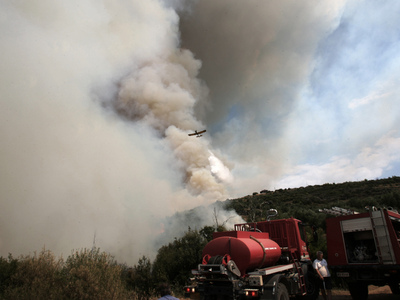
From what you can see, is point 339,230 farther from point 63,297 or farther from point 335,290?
point 63,297

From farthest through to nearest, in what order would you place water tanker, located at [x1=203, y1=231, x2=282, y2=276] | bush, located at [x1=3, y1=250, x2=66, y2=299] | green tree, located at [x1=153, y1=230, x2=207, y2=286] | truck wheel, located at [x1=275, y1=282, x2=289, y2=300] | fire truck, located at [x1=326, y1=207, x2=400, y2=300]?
green tree, located at [x1=153, y1=230, x2=207, y2=286]
fire truck, located at [x1=326, y1=207, x2=400, y2=300]
bush, located at [x1=3, y1=250, x2=66, y2=299]
truck wheel, located at [x1=275, y1=282, x2=289, y2=300]
water tanker, located at [x1=203, y1=231, x2=282, y2=276]

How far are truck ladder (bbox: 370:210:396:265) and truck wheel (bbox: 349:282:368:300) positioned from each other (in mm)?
1565

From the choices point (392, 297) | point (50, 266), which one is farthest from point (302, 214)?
point (50, 266)

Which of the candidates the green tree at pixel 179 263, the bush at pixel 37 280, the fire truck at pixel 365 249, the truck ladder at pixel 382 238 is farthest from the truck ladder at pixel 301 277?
the bush at pixel 37 280

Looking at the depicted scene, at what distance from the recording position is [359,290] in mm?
10609

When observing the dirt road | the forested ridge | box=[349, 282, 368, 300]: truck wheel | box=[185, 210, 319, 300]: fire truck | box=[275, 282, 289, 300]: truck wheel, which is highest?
the forested ridge

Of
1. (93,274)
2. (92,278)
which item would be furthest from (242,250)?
(93,274)

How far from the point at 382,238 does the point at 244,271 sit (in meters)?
6.25

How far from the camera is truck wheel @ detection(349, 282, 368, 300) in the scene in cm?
1055

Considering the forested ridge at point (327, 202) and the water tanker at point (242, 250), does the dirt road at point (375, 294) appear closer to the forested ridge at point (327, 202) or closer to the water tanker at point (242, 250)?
the water tanker at point (242, 250)

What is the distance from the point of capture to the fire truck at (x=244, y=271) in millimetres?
7148

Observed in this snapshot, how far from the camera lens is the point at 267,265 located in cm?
893

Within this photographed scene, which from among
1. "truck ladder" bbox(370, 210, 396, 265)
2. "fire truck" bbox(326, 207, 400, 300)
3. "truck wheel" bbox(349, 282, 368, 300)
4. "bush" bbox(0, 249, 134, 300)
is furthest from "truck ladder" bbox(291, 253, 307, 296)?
"bush" bbox(0, 249, 134, 300)

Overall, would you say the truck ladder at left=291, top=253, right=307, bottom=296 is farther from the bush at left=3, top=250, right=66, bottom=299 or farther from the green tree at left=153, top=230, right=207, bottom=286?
the bush at left=3, top=250, right=66, bottom=299
